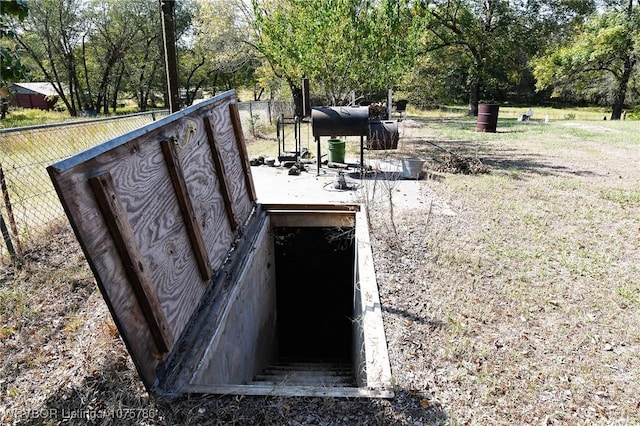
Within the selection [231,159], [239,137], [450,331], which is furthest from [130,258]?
[239,137]

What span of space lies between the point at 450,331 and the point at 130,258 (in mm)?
2502

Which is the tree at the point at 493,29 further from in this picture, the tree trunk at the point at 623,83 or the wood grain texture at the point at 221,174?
the wood grain texture at the point at 221,174

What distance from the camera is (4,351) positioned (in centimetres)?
291

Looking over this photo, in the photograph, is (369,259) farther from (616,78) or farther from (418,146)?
(616,78)

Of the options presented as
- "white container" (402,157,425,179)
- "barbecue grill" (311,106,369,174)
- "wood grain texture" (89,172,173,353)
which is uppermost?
"barbecue grill" (311,106,369,174)

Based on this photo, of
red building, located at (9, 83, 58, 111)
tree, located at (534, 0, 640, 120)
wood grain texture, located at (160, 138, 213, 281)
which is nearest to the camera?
wood grain texture, located at (160, 138, 213, 281)

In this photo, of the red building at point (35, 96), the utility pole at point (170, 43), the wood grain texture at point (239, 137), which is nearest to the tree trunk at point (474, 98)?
the utility pole at point (170, 43)

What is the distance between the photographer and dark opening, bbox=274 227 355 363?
261 inches

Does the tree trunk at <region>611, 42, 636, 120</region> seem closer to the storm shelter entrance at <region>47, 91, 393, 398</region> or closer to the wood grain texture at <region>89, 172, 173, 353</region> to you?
the storm shelter entrance at <region>47, 91, 393, 398</region>

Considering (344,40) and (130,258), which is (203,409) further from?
(344,40)

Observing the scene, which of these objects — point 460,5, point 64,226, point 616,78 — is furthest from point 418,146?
point 616,78

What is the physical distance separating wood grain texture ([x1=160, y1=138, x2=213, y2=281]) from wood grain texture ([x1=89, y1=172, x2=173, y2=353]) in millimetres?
792

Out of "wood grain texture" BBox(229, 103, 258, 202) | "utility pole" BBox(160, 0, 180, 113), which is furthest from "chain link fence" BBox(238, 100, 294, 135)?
"wood grain texture" BBox(229, 103, 258, 202)

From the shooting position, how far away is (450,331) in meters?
3.32
